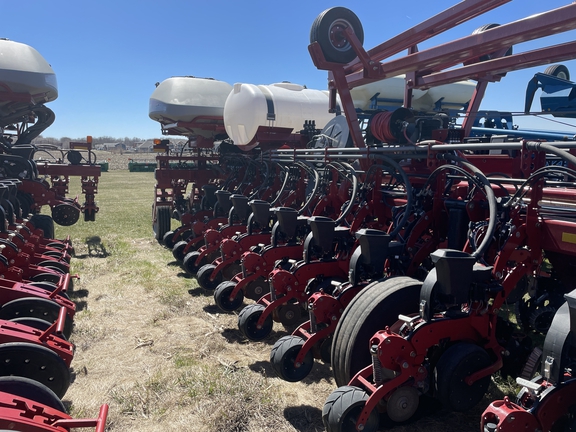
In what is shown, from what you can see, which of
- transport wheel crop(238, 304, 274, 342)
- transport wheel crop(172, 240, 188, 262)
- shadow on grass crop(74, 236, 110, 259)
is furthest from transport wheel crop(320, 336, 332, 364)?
shadow on grass crop(74, 236, 110, 259)

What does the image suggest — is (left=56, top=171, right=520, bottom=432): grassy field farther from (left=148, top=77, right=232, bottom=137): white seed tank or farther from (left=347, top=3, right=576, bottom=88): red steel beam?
(left=148, top=77, right=232, bottom=137): white seed tank

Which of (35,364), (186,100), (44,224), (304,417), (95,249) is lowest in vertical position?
(304,417)

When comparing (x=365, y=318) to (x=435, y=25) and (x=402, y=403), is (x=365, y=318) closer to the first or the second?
(x=402, y=403)

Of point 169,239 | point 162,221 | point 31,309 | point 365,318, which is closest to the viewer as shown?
point 365,318

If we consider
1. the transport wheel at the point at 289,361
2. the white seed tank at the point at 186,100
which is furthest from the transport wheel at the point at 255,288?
the white seed tank at the point at 186,100

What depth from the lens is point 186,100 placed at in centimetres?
957

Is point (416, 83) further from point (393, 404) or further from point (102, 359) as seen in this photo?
point (102, 359)

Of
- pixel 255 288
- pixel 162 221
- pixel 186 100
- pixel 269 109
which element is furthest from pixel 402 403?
pixel 186 100

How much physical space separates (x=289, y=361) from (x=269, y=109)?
5.72 m

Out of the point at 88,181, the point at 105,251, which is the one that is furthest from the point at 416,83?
the point at 88,181

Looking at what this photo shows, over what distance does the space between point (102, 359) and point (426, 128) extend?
394 centimetres

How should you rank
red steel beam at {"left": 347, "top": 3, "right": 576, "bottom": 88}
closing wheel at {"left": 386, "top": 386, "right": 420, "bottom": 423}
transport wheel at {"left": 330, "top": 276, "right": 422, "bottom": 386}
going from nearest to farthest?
1. closing wheel at {"left": 386, "top": 386, "right": 420, "bottom": 423}
2. transport wheel at {"left": 330, "top": 276, "right": 422, "bottom": 386}
3. red steel beam at {"left": 347, "top": 3, "right": 576, "bottom": 88}

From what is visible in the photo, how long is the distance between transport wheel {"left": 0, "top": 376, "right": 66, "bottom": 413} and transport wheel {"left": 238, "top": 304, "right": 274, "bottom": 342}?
192cm

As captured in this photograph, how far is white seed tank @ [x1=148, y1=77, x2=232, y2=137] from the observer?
954 centimetres
